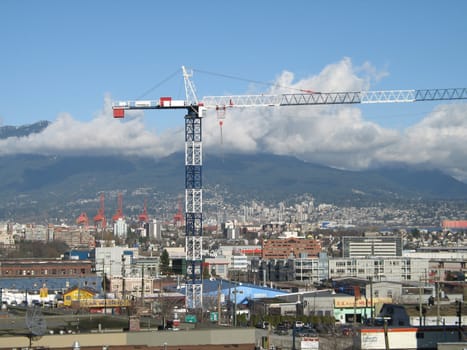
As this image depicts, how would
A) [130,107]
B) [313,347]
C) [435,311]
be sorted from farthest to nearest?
[130,107], [435,311], [313,347]

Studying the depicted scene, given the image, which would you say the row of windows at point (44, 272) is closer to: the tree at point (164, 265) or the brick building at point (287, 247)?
the tree at point (164, 265)

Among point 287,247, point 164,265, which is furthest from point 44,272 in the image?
point 287,247

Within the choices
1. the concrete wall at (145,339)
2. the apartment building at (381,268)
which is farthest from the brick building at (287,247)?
the concrete wall at (145,339)

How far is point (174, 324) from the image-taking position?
98.5 feet

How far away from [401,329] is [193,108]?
115 feet

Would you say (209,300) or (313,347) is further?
(209,300)

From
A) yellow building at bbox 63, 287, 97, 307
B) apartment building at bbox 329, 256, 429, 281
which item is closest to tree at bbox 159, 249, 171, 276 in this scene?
apartment building at bbox 329, 256, 429, 281

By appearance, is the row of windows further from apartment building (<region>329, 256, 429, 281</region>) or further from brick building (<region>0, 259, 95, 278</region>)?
apartment building (<region>329, 256, 429, 281</region>)

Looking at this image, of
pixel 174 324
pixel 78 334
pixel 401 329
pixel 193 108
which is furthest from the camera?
pixel 193 108

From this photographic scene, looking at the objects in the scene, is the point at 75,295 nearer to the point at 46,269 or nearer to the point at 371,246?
the point at 46,269

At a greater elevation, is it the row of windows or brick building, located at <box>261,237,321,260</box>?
brick building, located at <box>261,237,321,260</box>

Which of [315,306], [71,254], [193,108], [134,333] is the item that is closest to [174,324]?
[134,333]

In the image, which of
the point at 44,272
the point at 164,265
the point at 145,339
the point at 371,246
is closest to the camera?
the point at 145,339

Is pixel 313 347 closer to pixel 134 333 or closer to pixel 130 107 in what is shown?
pixel 134 333
